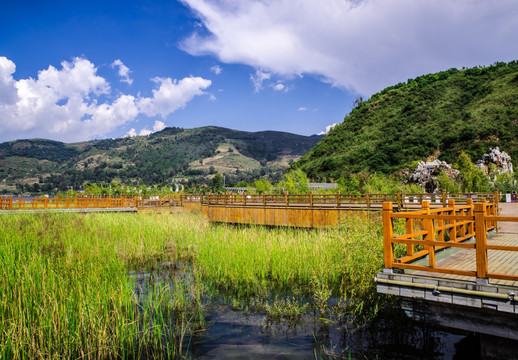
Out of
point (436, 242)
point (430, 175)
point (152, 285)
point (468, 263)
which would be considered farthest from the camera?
point (430, 175)

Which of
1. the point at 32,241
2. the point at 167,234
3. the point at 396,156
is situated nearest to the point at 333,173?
the point at 396,156

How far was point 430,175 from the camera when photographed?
146 feet

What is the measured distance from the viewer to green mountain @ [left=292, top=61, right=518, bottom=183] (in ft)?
188

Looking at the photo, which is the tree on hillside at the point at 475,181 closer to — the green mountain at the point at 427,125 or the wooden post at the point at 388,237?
the green mountain at the point at 427,125

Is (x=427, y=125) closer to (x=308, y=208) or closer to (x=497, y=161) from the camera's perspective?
(x=497, y=161)

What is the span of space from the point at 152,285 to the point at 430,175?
4372 centimetres

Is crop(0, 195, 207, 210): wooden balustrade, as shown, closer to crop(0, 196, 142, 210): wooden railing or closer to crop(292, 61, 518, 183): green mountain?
crop(0, 196, 142, 210): wooden railing

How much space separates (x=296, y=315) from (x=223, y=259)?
3616 mm

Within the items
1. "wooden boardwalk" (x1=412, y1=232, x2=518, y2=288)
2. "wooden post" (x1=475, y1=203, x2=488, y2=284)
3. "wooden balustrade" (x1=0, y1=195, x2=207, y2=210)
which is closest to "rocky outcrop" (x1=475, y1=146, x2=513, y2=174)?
"wooden balustrade" (x1=0, y1=195, x2=207, y2=210)

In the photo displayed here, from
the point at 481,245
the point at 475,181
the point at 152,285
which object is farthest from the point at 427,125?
the point at 481,245

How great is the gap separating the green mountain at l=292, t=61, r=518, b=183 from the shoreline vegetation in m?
54.5

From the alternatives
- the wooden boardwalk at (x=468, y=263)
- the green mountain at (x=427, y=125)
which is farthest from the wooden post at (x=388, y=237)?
the green mountain at (x=427, y=125)

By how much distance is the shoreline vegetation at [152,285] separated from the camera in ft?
16.7

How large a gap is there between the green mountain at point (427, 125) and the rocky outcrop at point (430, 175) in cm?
1230
